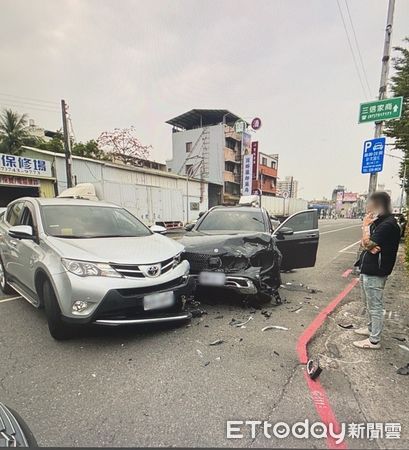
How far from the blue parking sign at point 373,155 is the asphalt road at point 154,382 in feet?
16.8

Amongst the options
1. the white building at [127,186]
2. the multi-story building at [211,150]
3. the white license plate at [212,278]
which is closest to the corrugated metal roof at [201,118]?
the multi-story building at [211,150]

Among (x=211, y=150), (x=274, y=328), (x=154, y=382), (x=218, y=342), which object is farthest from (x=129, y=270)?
(x=211, y=150)

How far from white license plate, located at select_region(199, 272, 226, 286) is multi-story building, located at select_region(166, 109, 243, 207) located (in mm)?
29364

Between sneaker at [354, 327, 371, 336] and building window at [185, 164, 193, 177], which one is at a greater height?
building window at [185, 164, 193, 177]

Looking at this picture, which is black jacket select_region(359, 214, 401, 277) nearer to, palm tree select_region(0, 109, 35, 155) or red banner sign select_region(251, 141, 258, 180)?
palm tree select_region(0, 109, 35, 155)

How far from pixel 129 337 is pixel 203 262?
4.91 feet

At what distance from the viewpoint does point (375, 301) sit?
10.5 ft

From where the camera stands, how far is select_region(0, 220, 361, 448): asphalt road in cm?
201

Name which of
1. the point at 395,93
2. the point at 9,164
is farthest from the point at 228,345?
the point at 9,164

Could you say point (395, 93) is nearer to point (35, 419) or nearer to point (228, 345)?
point (228, 345)

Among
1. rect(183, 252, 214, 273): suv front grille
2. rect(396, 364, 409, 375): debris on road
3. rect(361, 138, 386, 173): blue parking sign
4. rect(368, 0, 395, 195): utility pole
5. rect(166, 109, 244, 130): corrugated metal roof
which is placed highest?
rect(166, 109, 244, 130): corrugated metal roof

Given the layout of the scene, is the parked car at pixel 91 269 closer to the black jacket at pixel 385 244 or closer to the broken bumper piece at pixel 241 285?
the broken bumper piece at pixel 241 285

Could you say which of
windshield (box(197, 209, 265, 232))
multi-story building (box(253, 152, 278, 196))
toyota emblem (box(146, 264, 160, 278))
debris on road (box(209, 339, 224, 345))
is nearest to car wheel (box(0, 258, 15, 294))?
toyota emblem (box(146, 264, 160, 278))

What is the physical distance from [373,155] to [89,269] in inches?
284
